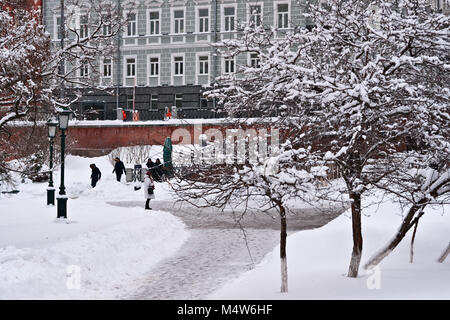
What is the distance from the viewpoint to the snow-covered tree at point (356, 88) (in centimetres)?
916

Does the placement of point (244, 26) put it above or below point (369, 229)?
above

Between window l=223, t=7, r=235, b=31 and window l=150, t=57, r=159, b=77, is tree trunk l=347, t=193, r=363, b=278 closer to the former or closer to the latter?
window l=223, t=7, r=235, b=31

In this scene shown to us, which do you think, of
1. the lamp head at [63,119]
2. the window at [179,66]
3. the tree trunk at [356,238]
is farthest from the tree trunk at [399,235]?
the window at [179,66]

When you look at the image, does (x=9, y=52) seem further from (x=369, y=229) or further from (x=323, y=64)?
(x=369, y=229)

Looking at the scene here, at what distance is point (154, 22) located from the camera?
146 ft

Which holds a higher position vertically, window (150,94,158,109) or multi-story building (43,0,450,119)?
multi-story building (43,0,450,119)

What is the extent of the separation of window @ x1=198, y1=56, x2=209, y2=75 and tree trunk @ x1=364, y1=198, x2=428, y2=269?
33.1 metres

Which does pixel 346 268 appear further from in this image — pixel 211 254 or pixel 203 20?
pixel 203 20

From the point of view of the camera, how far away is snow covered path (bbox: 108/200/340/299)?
11141mm

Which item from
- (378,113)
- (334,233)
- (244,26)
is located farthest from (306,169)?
(334,233)

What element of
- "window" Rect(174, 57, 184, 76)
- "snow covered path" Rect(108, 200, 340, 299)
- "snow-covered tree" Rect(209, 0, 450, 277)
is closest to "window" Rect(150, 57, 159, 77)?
"window" Rect(174, 57, 184, 76)

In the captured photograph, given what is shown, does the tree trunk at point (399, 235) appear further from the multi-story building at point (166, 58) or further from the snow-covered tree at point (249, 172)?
the multi-story building at point (166, 58)

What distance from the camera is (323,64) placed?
33.6ft

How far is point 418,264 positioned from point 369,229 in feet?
9.63
